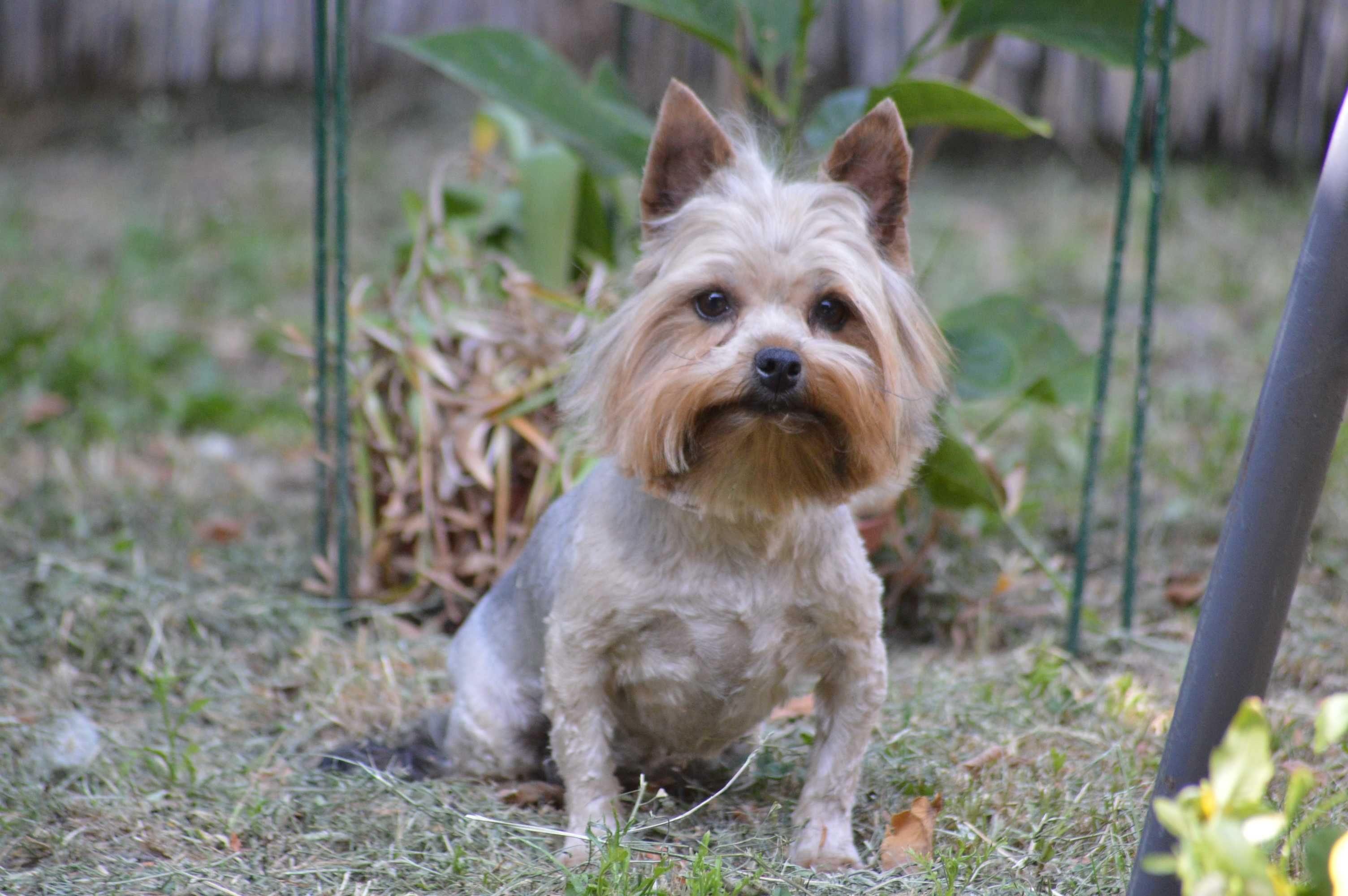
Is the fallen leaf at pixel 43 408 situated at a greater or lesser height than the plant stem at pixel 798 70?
lesser

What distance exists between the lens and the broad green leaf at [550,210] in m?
4.29

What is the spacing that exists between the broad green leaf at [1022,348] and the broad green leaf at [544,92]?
3.60ft

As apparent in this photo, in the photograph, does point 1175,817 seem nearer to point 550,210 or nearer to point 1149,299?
point 1149,299

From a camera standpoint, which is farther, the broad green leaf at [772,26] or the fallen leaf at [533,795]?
the broad green leaf at [772,26]

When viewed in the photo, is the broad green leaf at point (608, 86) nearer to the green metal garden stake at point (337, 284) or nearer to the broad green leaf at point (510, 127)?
the broad green leaf at point (510, 127)

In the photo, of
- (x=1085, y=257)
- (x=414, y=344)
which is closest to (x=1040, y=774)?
(x=414, y=344)

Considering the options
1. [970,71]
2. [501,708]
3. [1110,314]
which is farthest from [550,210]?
[501,708]

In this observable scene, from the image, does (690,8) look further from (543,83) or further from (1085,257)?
(1085,257)

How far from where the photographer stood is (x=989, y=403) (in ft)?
18.9

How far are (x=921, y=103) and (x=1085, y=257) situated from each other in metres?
4.22

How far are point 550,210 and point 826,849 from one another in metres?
2.48

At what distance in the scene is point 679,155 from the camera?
259 centimetres

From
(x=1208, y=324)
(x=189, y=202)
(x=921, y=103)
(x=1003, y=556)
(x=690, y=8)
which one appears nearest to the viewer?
(x=921, y=103)

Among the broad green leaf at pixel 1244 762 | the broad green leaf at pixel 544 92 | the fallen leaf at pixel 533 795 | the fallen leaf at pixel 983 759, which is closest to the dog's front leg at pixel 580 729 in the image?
the fallen leaf at pixel 533 795
